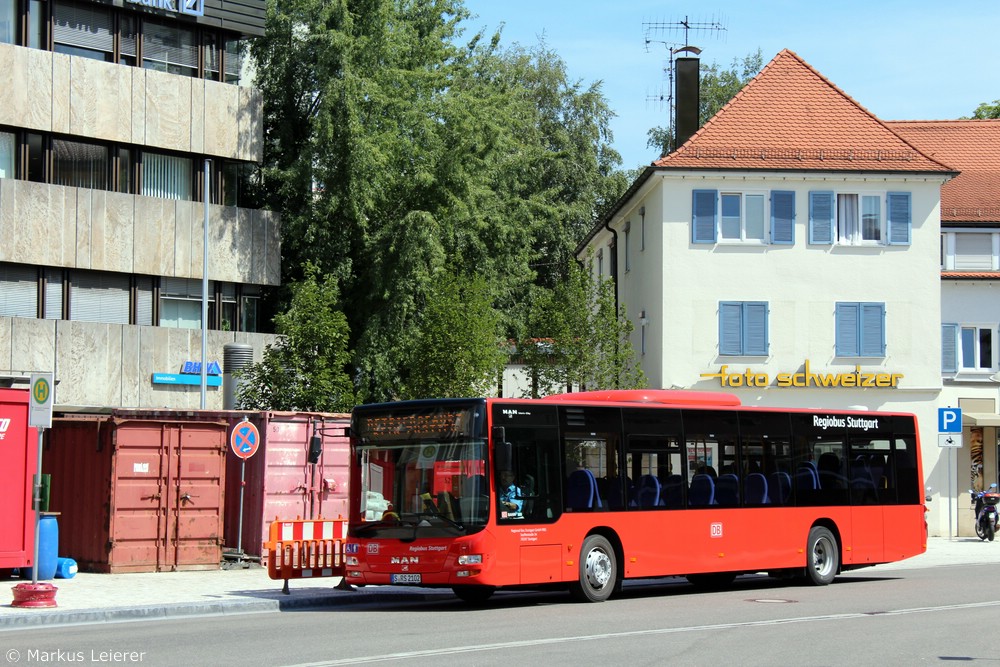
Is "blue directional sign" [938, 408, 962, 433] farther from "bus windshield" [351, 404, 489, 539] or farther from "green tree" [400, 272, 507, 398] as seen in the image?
"bus windshield" [351, 404, 489, 539]

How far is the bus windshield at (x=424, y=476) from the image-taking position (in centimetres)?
1805

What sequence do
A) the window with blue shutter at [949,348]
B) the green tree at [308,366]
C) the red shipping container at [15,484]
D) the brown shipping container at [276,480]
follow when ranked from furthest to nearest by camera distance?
the window with blue shutter at [949,348] < the green tree at [308,366] < the brown shipping container at [276,480] < the red shipping container at [15,484]

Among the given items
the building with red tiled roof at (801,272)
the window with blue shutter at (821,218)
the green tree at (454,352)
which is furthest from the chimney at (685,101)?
the green tree at (454,352)

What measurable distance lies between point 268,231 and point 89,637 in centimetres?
2886

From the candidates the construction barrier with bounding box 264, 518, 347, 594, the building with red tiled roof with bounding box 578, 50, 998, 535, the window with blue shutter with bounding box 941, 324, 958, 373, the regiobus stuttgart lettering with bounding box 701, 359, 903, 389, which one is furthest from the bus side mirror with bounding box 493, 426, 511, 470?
the window with blue shutter with bounding box 941, 324, 958, 373

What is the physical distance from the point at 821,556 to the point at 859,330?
19.7 meters

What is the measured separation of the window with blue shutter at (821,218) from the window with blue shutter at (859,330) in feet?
6.70

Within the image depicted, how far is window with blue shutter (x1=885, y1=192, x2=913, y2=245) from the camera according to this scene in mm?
42094

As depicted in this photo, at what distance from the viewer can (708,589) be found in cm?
2242

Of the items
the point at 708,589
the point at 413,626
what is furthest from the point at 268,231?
A: the point at 413,626

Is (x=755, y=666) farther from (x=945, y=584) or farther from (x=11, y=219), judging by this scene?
(x=11, y=219)

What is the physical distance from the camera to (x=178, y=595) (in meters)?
Result: 19.7

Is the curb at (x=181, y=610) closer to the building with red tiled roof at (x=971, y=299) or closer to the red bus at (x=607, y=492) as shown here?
the red bus at (x=607, y=492)

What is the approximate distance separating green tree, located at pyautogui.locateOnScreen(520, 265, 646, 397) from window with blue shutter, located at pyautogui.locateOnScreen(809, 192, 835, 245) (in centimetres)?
636
